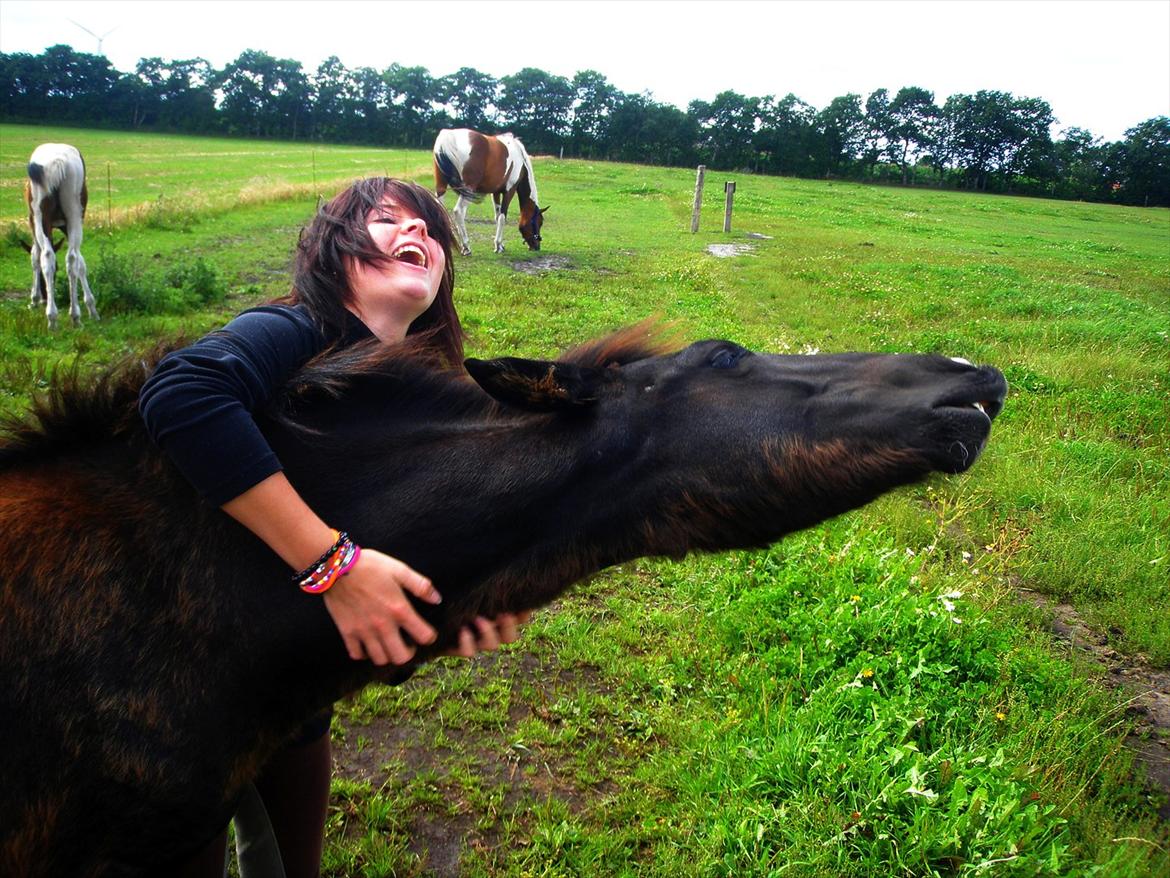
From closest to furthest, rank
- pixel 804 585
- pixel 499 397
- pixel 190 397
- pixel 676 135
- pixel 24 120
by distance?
1. pixel 190 397
2. pixel 499 397
3. pixel 804 585
4. pixel 24 120
5. pixel 676 135

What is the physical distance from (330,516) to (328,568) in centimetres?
22

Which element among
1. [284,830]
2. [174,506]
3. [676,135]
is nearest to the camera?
[174,506]

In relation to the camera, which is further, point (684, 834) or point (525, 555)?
point (684, 834)

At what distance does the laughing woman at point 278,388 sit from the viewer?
1.40 meters

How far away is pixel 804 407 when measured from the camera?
175 centimetres

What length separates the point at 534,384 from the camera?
1.75 meters

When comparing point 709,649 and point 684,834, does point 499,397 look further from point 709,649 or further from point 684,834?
point 709,649

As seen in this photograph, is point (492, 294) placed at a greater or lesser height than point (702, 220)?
lesser

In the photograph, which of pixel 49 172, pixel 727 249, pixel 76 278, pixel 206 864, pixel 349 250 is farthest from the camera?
pixel 727 249

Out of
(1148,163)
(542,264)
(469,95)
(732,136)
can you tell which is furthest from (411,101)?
(542,264)

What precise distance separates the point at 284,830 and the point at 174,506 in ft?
4.43

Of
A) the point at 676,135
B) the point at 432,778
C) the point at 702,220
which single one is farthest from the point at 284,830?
the point at 676,135

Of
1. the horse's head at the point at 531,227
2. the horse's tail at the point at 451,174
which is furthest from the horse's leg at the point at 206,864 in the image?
the horse's tail at the point at 451,174

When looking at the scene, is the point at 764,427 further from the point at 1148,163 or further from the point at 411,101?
the point at 411,101
